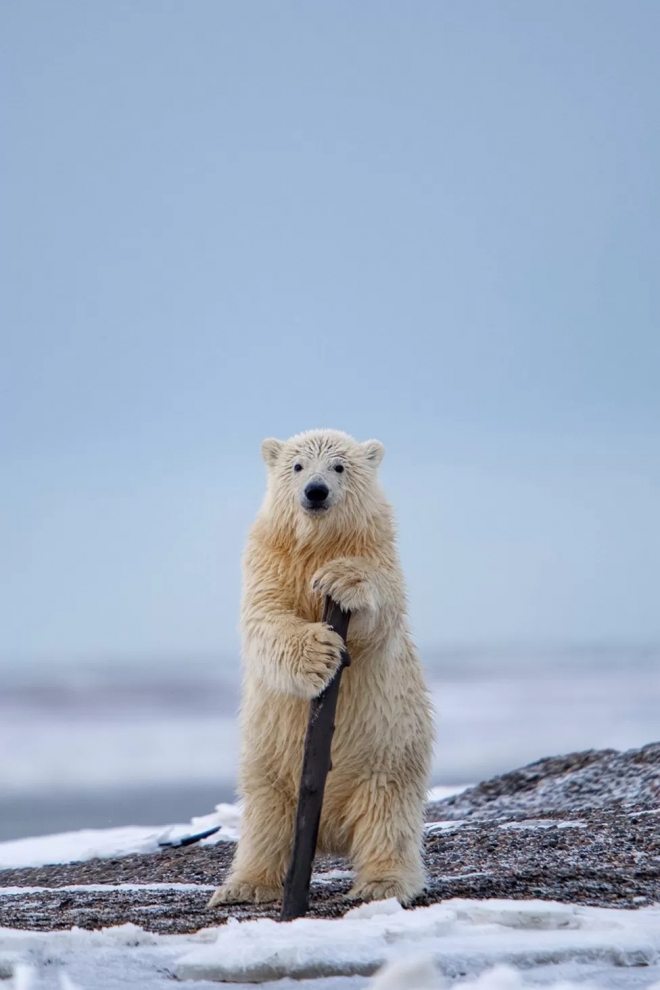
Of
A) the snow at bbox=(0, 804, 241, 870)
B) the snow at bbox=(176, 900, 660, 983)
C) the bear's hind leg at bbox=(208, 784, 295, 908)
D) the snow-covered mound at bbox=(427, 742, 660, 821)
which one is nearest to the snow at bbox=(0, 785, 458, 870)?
the snow at bbox=(0, 804, 241, 870)

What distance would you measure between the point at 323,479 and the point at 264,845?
221 cm

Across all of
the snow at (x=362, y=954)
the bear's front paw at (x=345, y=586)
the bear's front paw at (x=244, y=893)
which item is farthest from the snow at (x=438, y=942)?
the bear's front paw at (x=345, y=586)

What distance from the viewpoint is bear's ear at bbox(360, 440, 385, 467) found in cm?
716

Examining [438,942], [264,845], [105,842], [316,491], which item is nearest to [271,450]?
[316,491]

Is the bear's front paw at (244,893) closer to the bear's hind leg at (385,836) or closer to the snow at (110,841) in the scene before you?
the bear's hind leg at (385,836)

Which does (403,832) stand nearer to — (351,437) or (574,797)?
(351,437)

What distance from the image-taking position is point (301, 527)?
6.64 meters

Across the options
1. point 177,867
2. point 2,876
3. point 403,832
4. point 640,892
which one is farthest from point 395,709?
point 2,876

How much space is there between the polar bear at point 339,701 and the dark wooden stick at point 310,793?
0.30 m

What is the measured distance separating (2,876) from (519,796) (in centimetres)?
593

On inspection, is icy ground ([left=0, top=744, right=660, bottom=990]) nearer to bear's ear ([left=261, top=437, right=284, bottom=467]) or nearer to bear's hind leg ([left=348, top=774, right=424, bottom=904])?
bear's hind leg ([left=348, top=774, right=424, bottom=904])

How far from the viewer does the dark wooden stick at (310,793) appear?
19.2 feet

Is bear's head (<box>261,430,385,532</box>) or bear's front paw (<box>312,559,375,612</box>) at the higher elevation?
bear's head (<box>261,430,385,532</box>)

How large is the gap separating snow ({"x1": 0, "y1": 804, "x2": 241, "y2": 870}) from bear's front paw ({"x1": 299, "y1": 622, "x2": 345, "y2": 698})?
560 cm
